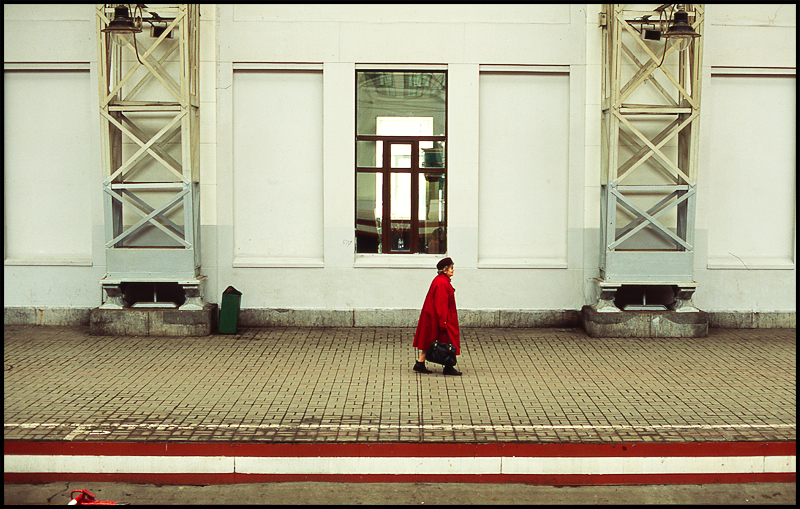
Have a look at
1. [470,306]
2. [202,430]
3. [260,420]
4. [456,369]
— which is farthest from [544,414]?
[470,306]

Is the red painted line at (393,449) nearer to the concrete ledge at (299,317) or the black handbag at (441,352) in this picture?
the black handbag at (441,352)

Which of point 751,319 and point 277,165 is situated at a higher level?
point 277,165

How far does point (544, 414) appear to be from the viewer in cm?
744

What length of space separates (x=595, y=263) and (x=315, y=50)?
239 inches

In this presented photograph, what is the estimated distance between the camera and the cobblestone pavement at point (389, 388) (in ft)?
22.6

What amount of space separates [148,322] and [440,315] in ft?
17.8

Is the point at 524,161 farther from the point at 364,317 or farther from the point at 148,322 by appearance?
the point at 148,322

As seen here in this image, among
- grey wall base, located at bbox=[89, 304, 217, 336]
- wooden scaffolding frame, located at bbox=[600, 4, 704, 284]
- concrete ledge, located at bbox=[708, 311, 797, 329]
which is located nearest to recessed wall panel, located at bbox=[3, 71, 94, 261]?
grey wall base, located at bbox=[89, 304, 217, 336]

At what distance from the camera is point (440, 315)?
8.76 metres

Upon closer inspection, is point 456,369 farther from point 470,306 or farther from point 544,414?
point 470,306

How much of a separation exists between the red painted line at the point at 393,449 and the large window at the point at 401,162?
6551mm

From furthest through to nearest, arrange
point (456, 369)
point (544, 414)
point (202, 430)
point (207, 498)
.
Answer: point (456, 369), point (544, 414), point (202, 430), point (207, 498)

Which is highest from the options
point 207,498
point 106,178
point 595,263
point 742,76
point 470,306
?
point 742,76

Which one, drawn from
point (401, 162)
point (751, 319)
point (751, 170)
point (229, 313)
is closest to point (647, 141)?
point (751, 170)
